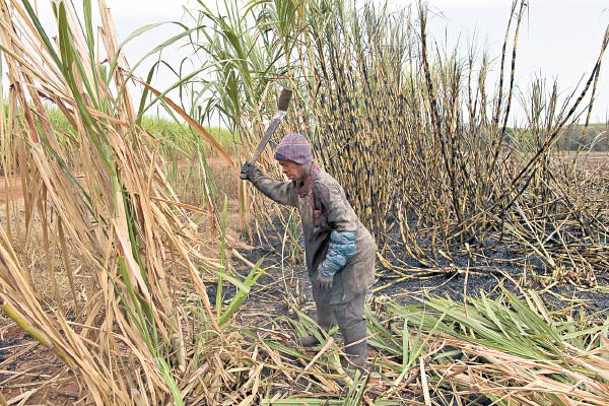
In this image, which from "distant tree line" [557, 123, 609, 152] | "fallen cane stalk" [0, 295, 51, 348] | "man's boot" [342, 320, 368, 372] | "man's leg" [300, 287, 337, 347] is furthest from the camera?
"distant tree line" [557, 123, 609, 152]

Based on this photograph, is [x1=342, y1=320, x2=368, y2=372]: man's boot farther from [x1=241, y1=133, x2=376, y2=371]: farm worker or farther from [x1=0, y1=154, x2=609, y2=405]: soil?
[x1=0, y1=154, x2=609, y2=405]: soil

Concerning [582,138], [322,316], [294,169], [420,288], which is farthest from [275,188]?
[582,138]

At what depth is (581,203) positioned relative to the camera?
3.27 metres

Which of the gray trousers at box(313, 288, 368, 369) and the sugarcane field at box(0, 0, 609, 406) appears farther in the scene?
the gray trousers at box(313, 288, 368, 369)

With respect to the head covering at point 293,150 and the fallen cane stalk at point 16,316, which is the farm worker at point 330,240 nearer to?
the head covering at point 293,150

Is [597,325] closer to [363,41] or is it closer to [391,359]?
[391,359]

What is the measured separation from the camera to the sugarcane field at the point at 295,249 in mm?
1202

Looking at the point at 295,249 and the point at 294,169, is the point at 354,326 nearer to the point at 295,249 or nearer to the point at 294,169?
the point at 294,169

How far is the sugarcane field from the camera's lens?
1202mm

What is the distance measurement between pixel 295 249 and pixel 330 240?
1597 mm

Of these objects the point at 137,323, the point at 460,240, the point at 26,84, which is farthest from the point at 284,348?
the point at 460,240

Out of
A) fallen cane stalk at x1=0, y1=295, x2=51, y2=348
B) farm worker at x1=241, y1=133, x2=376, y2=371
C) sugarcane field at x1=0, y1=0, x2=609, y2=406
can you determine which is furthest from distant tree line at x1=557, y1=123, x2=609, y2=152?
fallen cane stalk at x1=0, y1=295, x2=51, y2=348

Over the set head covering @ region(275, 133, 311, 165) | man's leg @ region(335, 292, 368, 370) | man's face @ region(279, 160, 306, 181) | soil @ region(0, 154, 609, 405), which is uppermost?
head covering @ region(275, 133, 311, 165)

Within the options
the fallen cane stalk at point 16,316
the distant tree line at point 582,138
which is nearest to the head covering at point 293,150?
the fallen cane stalk at point 16,316
